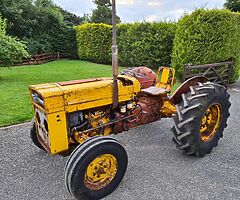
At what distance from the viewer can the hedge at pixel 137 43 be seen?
32.1ft

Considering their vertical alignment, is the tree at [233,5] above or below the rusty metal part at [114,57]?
above

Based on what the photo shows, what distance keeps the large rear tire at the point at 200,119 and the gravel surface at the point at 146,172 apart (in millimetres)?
199

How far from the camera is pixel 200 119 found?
108 inches

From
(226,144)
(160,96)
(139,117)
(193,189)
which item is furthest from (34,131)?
(226,144)

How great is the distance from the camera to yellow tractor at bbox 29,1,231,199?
7.06ft

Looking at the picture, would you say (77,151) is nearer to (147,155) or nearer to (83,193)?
→ (83,193)

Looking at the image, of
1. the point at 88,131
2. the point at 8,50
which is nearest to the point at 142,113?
the point at 88,131

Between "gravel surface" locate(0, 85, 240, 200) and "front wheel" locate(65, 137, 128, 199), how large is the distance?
155 millimetres

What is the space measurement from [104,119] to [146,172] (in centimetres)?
79

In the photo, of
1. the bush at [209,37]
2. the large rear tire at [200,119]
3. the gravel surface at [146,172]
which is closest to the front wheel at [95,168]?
the gravel surface at [146,172]

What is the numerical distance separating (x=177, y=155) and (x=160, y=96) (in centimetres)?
85

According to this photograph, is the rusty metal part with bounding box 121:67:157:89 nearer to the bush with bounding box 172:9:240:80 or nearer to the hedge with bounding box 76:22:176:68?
the bush with bounding box 172:9:240:80

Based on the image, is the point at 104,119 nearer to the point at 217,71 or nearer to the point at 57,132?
the point at 57,132

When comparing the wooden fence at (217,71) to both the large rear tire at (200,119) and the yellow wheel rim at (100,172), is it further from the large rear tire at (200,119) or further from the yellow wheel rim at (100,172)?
the yellow wheel rim at (100,172)
